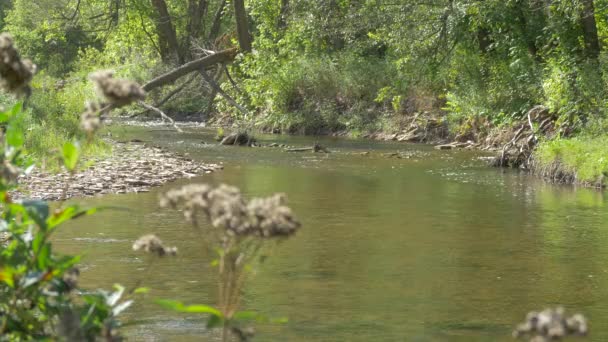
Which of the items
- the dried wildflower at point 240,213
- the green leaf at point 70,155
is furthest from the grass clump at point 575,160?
the dried wildflower at point 240,213

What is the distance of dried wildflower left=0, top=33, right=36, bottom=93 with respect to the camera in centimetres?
336

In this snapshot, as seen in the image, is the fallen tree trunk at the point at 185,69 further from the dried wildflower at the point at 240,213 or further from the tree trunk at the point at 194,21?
the dried wildflower at the point at 240,213

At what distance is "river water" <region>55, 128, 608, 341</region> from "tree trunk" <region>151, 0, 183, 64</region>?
2563 cm

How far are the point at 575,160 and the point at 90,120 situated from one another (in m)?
18.6

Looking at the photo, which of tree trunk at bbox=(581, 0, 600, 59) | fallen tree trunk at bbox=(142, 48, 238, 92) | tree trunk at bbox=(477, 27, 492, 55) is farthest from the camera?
fallen tree trunk at bbox=(142, 48, 238, 92)

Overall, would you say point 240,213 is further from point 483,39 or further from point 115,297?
point 483,39

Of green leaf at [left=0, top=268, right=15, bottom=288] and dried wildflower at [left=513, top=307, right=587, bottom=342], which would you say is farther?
green leaf at [left=0, top=268, right=15, bottom=288]

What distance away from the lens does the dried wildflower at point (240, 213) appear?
121 inches

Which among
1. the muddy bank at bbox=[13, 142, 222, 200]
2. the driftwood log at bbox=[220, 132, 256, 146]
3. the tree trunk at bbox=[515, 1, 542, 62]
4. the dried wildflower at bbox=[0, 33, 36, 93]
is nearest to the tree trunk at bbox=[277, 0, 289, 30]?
the driftwood log at bbox=[220, 132, 256, 146]

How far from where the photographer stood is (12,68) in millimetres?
3410

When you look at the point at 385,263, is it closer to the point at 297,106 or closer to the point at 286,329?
the point at 286,329

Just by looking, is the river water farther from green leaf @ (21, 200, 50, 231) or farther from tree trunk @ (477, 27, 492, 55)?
tree trunk @ (477, 27, 492, 55)

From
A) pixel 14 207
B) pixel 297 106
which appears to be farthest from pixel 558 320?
pixel 297 106

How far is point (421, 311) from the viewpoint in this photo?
920 centimetres
